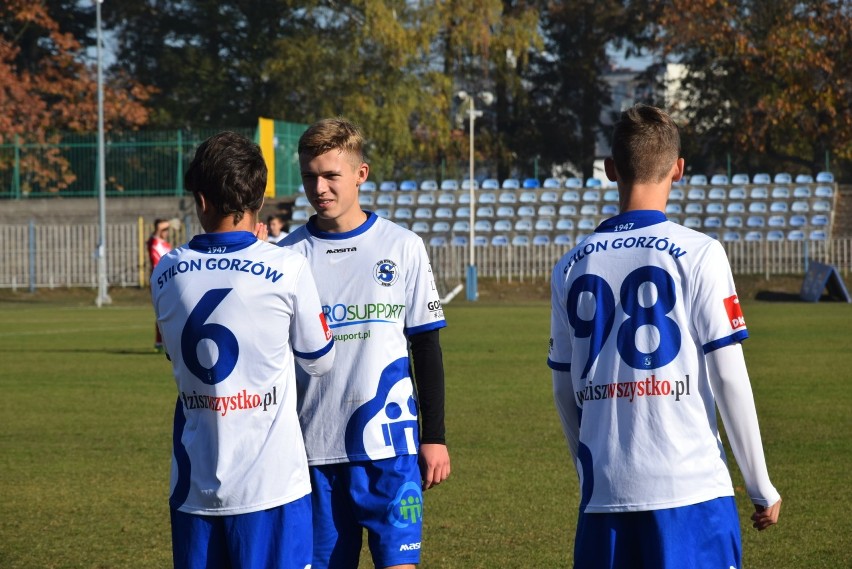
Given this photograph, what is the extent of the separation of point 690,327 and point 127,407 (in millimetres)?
9954

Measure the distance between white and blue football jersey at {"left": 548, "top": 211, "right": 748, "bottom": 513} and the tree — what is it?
46.1m

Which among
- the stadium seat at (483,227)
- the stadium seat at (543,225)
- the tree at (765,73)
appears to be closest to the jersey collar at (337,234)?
the stadium seat at (543,225)

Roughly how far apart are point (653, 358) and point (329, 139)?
1.51 m

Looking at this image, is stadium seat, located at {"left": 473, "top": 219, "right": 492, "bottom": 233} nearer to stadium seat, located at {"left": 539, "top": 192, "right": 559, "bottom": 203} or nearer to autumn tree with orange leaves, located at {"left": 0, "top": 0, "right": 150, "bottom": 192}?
stadium seat, located at {"left": 539, "top": 192, "right": 559, "bottom": 203}

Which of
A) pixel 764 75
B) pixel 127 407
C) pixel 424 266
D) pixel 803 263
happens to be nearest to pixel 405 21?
pixel 764 75

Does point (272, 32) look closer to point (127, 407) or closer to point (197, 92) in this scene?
point (197, 92)

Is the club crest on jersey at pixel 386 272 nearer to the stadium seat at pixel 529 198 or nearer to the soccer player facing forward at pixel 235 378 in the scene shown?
the soccer player facing forward at pixel 235 378

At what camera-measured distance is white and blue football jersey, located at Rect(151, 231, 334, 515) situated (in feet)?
12.6

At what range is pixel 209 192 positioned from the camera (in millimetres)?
3875

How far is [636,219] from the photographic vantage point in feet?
12.4

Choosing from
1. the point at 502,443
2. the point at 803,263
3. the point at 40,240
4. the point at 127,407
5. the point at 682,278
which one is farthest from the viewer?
the point at 40,240

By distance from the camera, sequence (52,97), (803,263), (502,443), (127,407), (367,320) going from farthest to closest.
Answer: (52,97) → (803,263) → (127,407) → (502,443) → (367,320)

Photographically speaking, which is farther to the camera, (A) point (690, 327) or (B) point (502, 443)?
(B) point (502, 443)

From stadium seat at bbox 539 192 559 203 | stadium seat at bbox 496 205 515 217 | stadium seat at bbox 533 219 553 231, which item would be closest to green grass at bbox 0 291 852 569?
stadium seat at bbox 533 219 553 231
